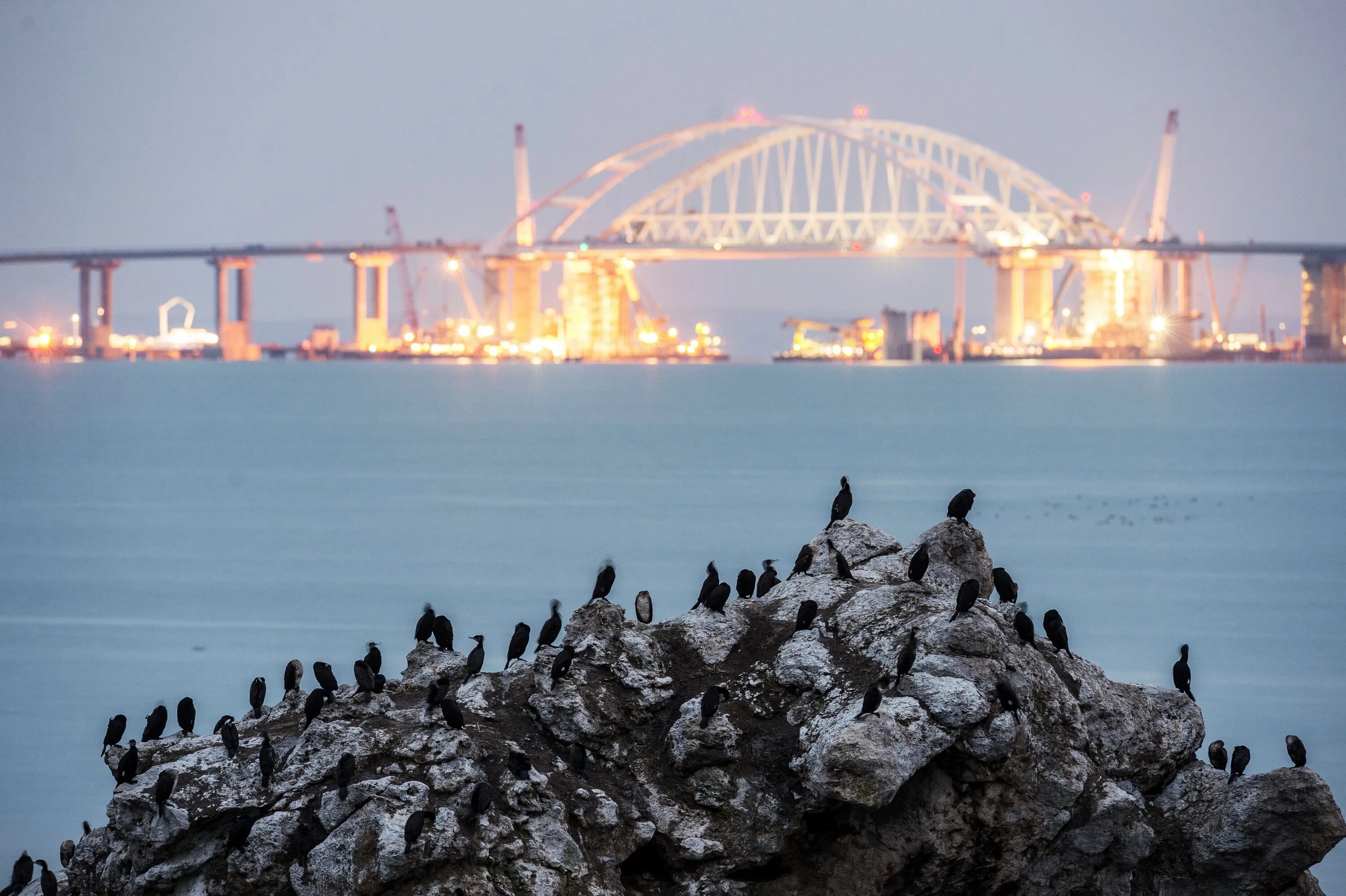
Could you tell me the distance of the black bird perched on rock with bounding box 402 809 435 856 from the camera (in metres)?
9.20

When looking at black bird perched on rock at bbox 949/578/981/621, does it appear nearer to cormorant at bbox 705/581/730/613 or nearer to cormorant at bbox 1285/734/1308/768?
cormorant at bbox 705/581/730/613

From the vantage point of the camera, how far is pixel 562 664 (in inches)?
405

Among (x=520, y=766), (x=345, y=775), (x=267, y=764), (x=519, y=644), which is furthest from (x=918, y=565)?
(x=267, y=764)

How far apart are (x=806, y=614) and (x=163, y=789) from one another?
391 cm

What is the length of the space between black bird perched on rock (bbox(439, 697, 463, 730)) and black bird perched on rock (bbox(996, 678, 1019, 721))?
10.1ft

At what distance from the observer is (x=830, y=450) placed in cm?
6775

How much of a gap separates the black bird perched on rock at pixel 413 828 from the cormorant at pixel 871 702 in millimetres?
2478

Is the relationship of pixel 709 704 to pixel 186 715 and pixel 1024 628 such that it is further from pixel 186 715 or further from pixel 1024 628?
pixel 186 715

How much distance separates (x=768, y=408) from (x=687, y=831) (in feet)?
298

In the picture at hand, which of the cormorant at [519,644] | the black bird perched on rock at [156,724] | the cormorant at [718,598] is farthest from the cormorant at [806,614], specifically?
the black bird perched on rock at [156,724]

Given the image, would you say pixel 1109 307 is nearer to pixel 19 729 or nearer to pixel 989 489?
pixel 989 489

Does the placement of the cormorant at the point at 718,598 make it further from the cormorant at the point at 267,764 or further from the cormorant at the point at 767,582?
the cormorant at the point at 267,764

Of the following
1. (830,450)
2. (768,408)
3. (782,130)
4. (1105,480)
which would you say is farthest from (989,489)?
(782,130)

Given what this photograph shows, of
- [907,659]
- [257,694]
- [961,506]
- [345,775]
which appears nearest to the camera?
[345,775]
